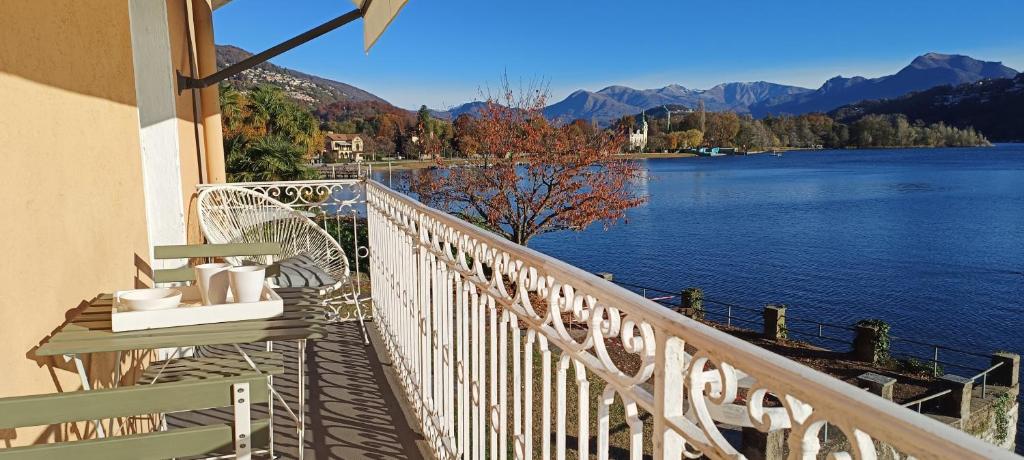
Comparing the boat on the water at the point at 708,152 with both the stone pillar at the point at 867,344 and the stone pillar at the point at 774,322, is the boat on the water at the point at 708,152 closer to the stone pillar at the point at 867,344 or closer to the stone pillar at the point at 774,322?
the stone pillar at the point at 774,322

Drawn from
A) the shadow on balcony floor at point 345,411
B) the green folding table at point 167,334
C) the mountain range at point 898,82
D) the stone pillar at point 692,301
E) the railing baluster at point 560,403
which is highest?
the mountain range at point 898,82

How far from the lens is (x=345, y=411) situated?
116 inches

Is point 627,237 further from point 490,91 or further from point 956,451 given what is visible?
point 956,451

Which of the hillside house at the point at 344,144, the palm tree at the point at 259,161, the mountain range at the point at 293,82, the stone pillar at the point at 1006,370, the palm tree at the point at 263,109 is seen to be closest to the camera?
the stone pillar at the point at 1006,370

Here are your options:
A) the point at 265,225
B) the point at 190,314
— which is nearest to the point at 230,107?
the point at 265,225

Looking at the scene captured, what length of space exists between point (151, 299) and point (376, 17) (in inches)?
110

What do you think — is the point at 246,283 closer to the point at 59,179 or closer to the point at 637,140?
the point at 59,179

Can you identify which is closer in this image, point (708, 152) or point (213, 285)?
point (213, 285)

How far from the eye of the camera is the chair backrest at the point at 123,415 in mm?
1039

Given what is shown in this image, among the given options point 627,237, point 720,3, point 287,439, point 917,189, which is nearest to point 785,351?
point 627,237

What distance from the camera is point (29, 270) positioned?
1689 millimetres

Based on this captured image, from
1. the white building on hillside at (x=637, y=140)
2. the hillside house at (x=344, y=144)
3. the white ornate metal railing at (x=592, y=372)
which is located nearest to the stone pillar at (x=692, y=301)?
the white building on hillside at (x=637, y=140)

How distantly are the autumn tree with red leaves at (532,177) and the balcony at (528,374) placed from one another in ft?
42.2

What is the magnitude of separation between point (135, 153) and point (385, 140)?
4860 centimetres
